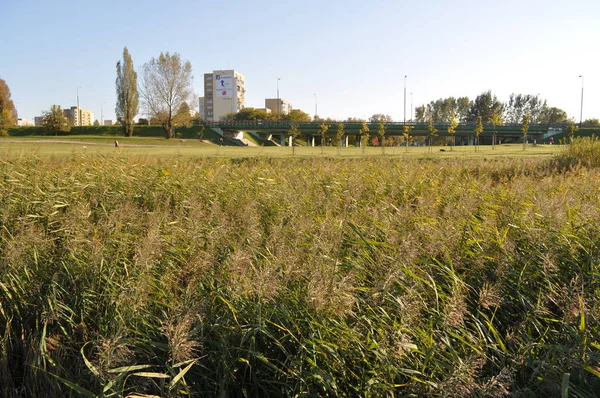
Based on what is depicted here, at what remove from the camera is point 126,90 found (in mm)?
66375

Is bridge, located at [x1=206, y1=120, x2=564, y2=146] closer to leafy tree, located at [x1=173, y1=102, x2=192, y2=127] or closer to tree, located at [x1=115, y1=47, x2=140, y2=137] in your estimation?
leafy tree, located at [x1=173, y1=102, x2=192, y2=127]

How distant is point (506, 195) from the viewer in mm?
6523

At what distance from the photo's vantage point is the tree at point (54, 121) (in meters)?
67.9

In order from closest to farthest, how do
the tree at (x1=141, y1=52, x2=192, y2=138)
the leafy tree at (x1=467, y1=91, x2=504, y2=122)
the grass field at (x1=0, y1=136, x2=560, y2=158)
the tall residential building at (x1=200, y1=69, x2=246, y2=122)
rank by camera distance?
the grass field at (x1=0, y1=136, x2=560, y2=158)
the tree at (x1=141, y1=52, x2=192, y2=138)
the leafy tree at (x1=467, y1=91, x2=504, y2=122)
the tall residential building at (x1=200, y1=69, x2=246, y2=122)

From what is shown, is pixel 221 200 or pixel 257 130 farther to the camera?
pixel 257 130

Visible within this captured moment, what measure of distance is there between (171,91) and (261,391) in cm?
6934

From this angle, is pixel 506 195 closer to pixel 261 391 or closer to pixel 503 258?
pixel 503 258

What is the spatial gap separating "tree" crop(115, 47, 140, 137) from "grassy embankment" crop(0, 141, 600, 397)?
6705 centimetres

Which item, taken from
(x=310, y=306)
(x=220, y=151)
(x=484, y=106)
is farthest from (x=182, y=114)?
(x=484, y=106)

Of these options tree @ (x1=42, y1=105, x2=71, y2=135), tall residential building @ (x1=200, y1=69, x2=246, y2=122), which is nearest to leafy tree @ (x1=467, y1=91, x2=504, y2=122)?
tall residential building @ (x1=200, y1=69, x2=246, y2=122)

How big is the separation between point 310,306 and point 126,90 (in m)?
71.4

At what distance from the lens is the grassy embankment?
8.80 feet

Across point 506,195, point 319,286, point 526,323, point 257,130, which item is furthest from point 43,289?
point 257,130

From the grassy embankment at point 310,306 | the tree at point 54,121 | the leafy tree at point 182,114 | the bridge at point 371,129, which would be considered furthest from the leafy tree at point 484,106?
the grassy embankment at point 310,306
